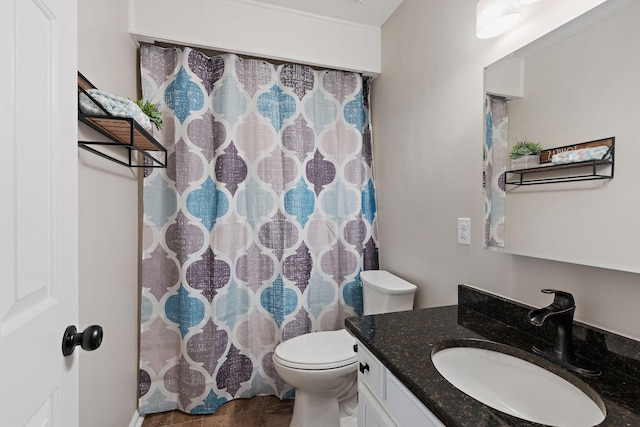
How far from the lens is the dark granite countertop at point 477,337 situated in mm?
637

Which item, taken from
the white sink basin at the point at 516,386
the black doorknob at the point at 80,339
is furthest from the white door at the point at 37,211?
the white sink basin at the point at 516,386

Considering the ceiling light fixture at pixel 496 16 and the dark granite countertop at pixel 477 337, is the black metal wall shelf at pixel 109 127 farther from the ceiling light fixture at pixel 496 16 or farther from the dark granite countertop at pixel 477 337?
the ceiling light fixture at pixel 496 16

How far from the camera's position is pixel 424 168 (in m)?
1.65

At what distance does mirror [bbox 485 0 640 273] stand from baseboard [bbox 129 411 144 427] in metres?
2.12

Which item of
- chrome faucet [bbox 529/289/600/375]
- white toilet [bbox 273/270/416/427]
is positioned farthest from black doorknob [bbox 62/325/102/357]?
chrome faucet [bbox 529/289/600/375]

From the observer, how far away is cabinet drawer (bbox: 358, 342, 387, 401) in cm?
93

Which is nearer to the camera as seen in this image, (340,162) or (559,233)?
(559,233)

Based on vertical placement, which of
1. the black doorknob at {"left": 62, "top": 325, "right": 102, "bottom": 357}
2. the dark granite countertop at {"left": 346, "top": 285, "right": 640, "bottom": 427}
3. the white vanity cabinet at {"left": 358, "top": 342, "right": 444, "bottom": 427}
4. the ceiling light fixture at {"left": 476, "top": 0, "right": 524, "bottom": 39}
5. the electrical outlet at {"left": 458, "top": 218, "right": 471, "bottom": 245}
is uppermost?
the ceiling light fixture at {"left": 476, "top": 0, "right": 524, "bottom": 39}

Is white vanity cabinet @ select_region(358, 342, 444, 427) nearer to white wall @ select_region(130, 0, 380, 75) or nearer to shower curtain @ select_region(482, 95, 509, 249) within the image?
shower curtain @ select_region(482, 95, 509, 249)

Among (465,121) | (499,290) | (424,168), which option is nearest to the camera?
(499,290)

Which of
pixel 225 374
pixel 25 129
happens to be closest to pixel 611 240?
pixel 25 129

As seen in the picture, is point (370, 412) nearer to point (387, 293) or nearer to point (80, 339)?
point (387, 293)

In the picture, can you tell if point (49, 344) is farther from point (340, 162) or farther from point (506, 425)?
point (340, 162)

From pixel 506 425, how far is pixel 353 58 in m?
2.11
